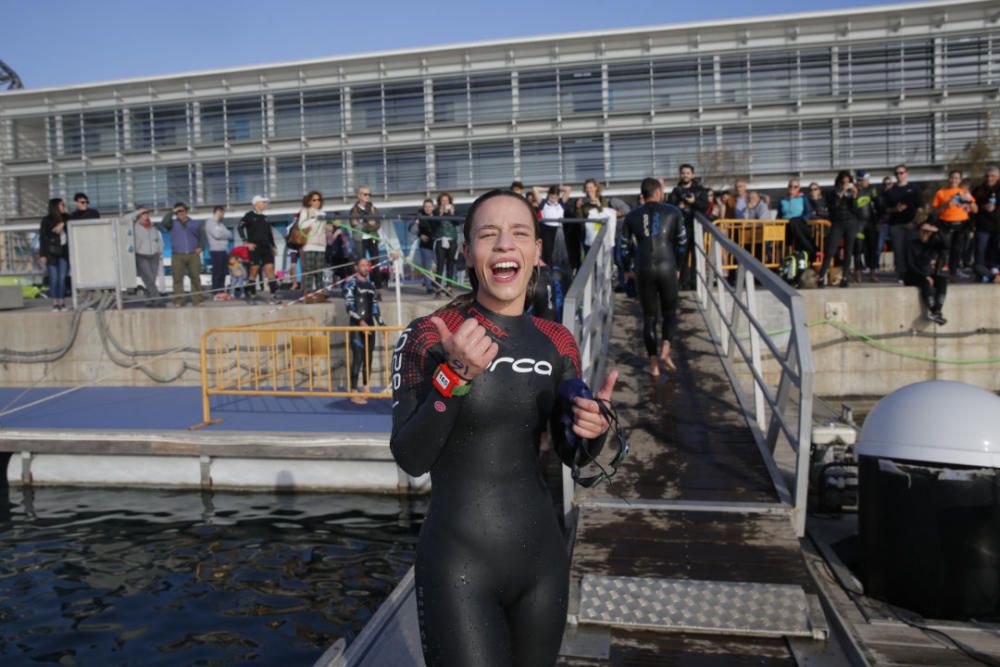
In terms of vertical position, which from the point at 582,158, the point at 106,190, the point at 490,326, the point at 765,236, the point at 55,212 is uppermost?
the point at 582,158

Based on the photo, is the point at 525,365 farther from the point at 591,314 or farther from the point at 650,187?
the point at 650,187

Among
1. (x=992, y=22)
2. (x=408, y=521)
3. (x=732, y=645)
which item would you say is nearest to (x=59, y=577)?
(x=408, y=521)

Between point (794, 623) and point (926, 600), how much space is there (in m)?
0.93

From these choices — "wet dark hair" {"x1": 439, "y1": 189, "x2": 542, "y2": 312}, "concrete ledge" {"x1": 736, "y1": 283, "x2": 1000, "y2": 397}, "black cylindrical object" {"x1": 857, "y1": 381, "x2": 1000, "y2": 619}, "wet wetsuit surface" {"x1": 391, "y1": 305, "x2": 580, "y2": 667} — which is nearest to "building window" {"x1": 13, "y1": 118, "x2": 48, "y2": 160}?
"concrete ledge" {"x1": 736, "y1": 283, "x2": 1000, "y2": 397}

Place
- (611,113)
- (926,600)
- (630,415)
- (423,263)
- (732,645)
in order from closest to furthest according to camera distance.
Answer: (732,645)
(926,600)
(630,415)
(423,263)
(611,113)

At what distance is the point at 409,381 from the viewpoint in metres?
2.47

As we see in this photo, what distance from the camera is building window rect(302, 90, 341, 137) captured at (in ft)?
134

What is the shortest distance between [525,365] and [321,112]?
41.0 meters

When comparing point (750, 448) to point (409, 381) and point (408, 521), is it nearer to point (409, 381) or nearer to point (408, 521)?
point (408, 521)

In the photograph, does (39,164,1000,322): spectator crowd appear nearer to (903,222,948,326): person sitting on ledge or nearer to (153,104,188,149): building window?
(903,222,948,326): person sitting on ledge

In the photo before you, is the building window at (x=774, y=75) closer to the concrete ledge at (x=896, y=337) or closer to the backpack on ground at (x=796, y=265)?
the backpack on ground at (x=796, y=265)

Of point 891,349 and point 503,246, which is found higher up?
point 503,246

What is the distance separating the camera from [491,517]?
2529 millimetres

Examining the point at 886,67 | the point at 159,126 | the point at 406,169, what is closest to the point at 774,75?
the point at 886,67
